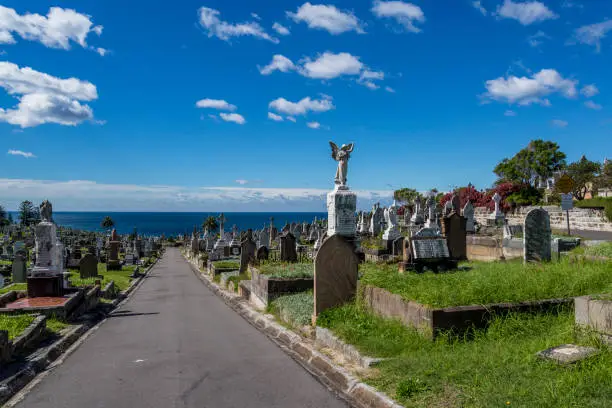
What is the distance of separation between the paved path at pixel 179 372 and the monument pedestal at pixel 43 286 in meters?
3.22

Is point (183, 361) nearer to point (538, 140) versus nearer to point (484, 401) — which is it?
point (484, 401)

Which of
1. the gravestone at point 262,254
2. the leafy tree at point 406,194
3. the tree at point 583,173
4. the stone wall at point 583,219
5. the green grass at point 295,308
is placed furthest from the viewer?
the leafy tree at point 406,194

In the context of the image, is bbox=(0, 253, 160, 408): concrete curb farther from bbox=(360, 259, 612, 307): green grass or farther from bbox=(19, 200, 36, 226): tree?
bbox=(19, 200, 36, 226): tree

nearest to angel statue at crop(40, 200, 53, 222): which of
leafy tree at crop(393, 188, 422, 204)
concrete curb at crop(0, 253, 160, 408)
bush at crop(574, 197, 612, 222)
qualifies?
concrete curb at crop(0, 253, 160, 408)

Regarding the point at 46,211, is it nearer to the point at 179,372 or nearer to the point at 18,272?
the point at 18,272

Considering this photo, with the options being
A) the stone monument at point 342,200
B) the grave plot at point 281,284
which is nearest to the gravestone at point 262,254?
the stone monument at point 342,200

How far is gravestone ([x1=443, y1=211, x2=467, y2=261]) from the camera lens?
16.1 metres

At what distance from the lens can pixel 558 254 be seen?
12703 mm

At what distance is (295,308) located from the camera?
1020cm

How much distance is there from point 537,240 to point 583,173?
49108mm

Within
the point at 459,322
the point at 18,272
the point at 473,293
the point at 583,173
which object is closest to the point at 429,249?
the point at 473,293

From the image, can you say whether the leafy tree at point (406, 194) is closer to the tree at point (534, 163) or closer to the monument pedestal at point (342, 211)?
the tree at point (534, 163)

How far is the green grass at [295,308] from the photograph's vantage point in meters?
9.52

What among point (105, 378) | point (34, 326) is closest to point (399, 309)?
point (105, 378)
